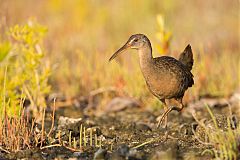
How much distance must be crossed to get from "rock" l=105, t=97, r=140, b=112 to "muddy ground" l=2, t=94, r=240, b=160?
0.02m

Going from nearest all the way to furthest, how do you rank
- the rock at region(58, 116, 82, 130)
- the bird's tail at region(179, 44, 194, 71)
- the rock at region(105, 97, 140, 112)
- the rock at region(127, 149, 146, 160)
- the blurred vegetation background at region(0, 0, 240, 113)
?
the rock at region(127, 149, 146, 160) < the rock at region(58, 116, 82, 130) < the bird's tail at region(179, 44, 194, 71) < the rock at region(105, 97, 140, 112) < the blurred vegetation background at region(0, 0, 240, 113)

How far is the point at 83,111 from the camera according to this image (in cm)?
855

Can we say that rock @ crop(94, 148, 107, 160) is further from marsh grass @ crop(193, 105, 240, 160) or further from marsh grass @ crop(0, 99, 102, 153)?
marsh grass @ crop(193, 105, 240, 160)

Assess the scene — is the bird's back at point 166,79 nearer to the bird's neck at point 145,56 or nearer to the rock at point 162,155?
the bird's neck at point 145,56

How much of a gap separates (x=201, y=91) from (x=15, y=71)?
2.91m

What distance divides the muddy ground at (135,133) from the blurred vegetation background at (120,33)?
1.42ft

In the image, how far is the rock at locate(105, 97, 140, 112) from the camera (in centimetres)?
843

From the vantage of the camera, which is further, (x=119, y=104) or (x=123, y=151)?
(x=119, y=104)

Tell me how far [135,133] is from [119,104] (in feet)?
6.40

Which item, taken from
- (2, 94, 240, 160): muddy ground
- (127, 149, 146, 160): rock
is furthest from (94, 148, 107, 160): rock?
(127, 149, 146, 160): rock

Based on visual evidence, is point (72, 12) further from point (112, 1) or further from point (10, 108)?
point (10, 108)

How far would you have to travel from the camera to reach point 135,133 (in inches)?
258

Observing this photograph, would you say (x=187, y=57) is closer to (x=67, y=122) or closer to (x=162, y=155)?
(x=67, y=122)

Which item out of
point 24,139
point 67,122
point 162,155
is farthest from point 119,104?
point 162,155
